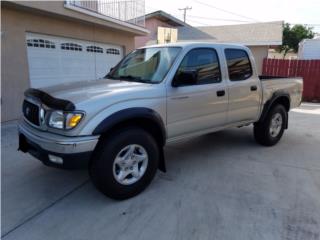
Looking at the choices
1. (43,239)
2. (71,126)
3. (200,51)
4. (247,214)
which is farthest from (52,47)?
(247,214)

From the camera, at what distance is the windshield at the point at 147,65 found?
3.76 m

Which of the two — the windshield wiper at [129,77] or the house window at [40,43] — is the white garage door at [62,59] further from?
the windshield wiper at [129,77]

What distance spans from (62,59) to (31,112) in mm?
5538

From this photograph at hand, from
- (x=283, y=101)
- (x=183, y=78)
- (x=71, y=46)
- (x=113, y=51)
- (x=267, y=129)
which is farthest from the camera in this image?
(x=113, y=51)

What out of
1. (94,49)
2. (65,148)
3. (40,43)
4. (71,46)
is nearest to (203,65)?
(65,148)

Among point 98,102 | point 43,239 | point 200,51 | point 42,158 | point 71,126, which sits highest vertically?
point 200,51

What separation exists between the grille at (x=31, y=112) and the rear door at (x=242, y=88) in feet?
9.28

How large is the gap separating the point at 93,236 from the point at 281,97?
4453mm

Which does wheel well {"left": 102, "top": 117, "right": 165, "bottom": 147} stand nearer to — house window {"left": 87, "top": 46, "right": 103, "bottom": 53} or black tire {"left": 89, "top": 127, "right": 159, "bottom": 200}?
black tire {"left": 89, "top": 127, "right": 159, "bottom": 200}

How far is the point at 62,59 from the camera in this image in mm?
8445

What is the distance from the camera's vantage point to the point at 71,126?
112 inches

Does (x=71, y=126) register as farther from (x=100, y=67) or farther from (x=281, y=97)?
(x=100, y=67)

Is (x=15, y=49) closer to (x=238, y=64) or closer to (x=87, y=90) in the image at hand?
(x=87, y=90)

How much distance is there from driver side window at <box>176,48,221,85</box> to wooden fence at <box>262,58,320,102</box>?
1108 cm
